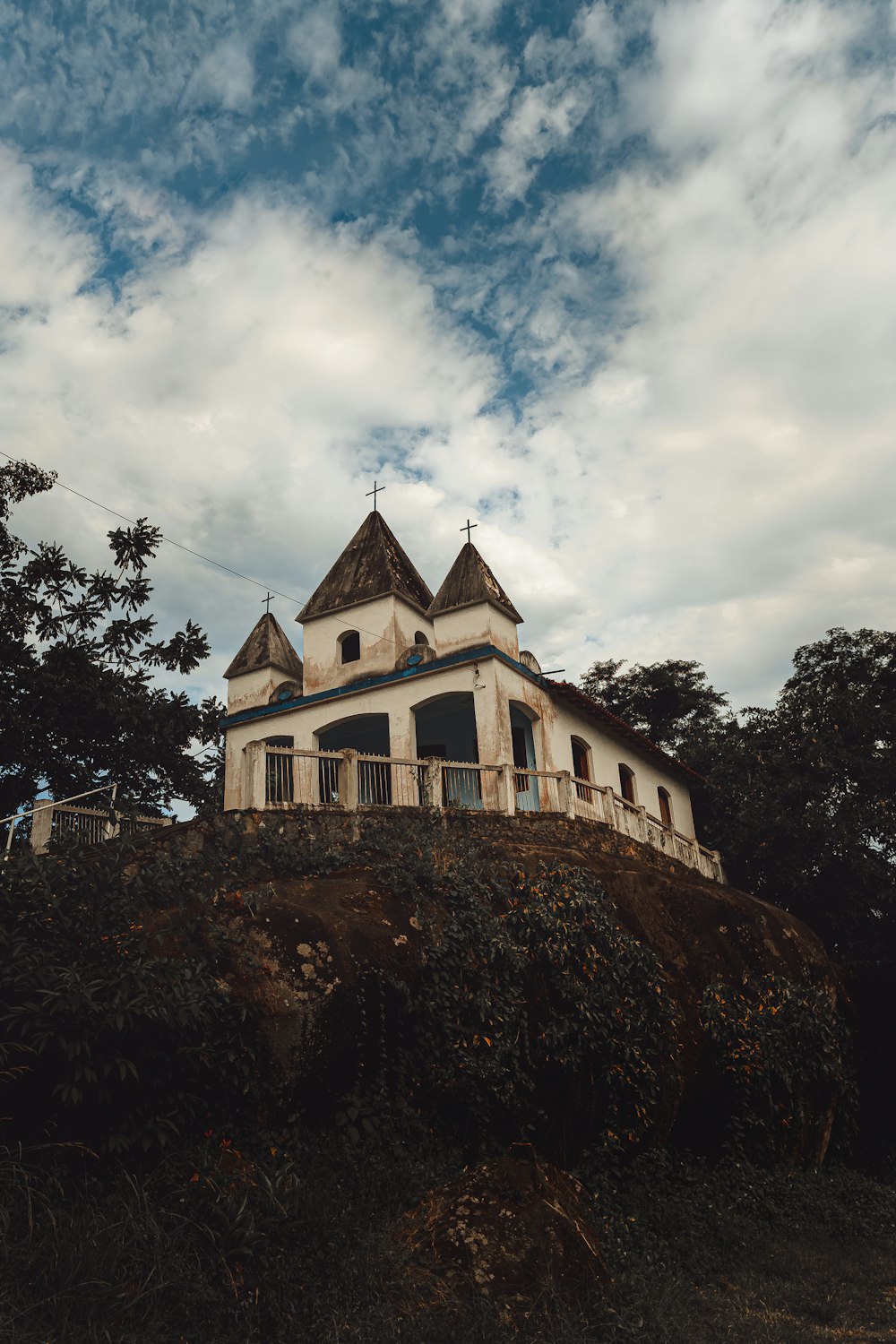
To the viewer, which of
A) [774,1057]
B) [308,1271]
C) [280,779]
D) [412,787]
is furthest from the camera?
[412,787]

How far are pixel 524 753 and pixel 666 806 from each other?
289 inches

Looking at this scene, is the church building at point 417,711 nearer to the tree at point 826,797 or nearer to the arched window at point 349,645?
the arched window at point 349,645

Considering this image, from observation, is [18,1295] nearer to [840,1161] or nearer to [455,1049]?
[455,1049]

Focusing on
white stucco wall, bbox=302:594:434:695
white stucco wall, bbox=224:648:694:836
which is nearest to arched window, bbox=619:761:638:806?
white stucco wall, bbox=224:648:694:836

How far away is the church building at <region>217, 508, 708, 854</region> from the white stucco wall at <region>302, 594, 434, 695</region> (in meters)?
0.04

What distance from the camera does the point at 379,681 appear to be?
20.5 m

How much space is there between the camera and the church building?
53.4 feet

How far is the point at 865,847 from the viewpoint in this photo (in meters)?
20.6

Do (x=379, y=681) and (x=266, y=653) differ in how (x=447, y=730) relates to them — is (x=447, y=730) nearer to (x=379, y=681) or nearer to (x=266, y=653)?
A: (x=379, y=681)

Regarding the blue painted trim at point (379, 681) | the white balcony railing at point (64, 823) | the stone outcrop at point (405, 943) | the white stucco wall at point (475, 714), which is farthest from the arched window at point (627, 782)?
the white balcony railing at point (64, 823)

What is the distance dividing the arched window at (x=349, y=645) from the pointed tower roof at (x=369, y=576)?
77cm

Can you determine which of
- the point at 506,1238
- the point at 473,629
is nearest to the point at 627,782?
the point at 473,629

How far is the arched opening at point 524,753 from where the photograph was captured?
60.9ft

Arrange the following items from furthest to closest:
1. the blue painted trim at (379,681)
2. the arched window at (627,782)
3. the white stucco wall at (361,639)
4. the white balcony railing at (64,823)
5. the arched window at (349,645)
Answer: the arched window at (627,782) < the arched window at (349,645) < the white stucco wall at (361,639) < the blue painted trim at (379,681) < the white balcony railing at (64,823)
